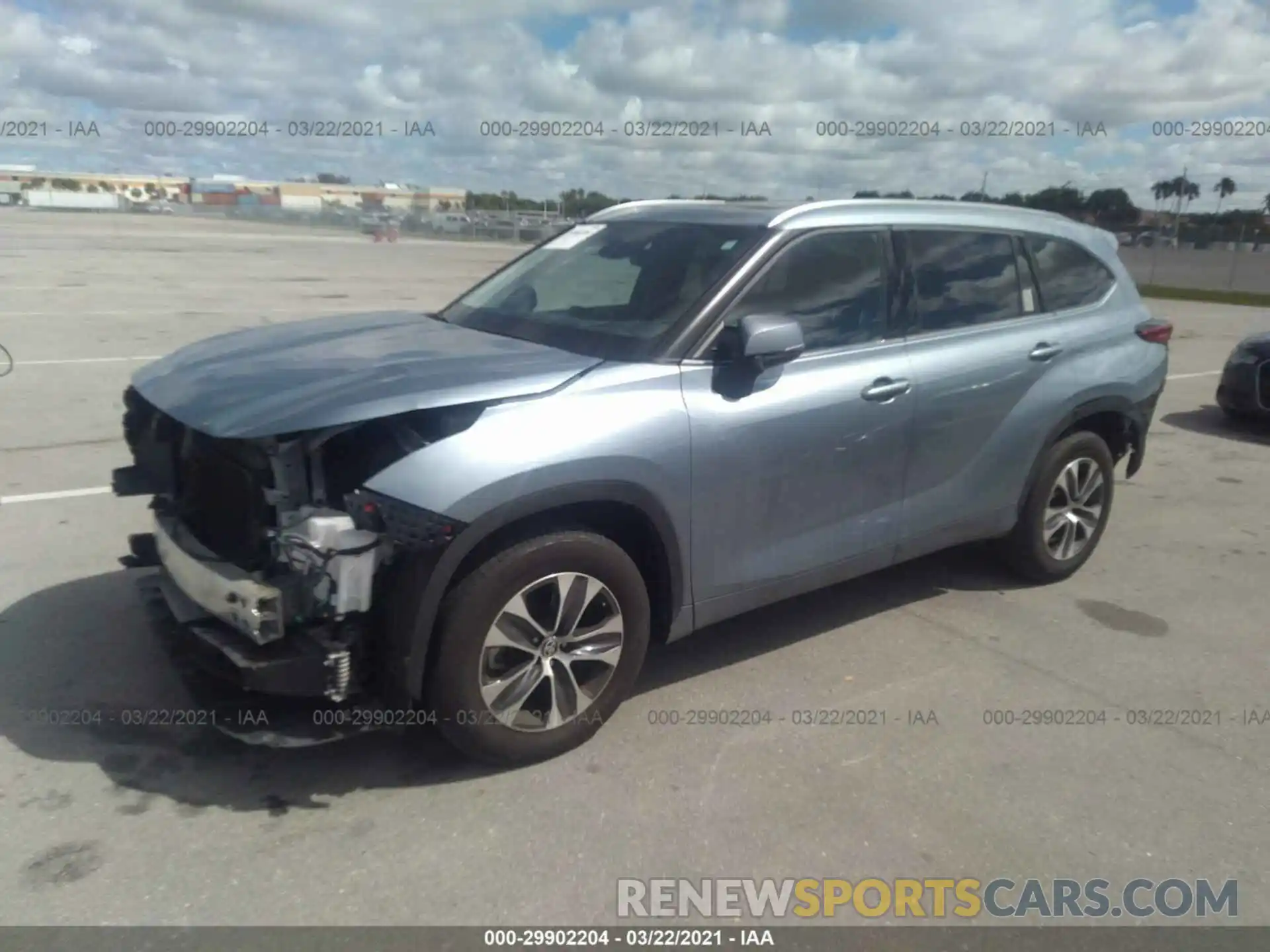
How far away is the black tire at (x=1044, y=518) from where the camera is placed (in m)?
5.00

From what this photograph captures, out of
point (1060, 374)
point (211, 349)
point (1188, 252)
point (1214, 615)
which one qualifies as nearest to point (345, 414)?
point (211, 349)

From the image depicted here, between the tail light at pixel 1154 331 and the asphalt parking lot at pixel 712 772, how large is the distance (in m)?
1.26

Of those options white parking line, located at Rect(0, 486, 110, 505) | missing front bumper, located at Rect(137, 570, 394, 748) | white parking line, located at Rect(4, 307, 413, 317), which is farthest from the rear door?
white parking line, located at Rect(4, 307, 413, 317)

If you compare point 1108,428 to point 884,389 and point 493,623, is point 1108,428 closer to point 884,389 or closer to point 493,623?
point 884,389

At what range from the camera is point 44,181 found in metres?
116

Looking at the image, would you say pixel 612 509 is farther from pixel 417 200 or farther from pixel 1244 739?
pixel 417 200

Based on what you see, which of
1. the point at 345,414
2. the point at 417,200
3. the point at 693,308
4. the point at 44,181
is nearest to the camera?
the point at 345,414

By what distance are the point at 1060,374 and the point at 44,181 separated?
444 feet

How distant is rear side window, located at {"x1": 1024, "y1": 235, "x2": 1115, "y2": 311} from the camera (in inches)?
199

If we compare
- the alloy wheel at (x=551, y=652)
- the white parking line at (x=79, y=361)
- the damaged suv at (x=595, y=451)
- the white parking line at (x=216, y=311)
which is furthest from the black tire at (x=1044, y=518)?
the white parking line at (x=216, y=311)

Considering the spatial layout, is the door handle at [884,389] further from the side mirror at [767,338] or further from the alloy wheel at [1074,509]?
the alloy wheel at [1074,509]

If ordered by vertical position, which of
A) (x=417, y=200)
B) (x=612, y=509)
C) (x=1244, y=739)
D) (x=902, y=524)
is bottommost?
(x=1244, y=739)

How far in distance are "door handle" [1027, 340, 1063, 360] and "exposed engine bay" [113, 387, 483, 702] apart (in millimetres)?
2875

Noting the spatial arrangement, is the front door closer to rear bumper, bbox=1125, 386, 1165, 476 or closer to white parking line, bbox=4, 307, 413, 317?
rear bumper, bbox=1125, 386, 1165, 476
